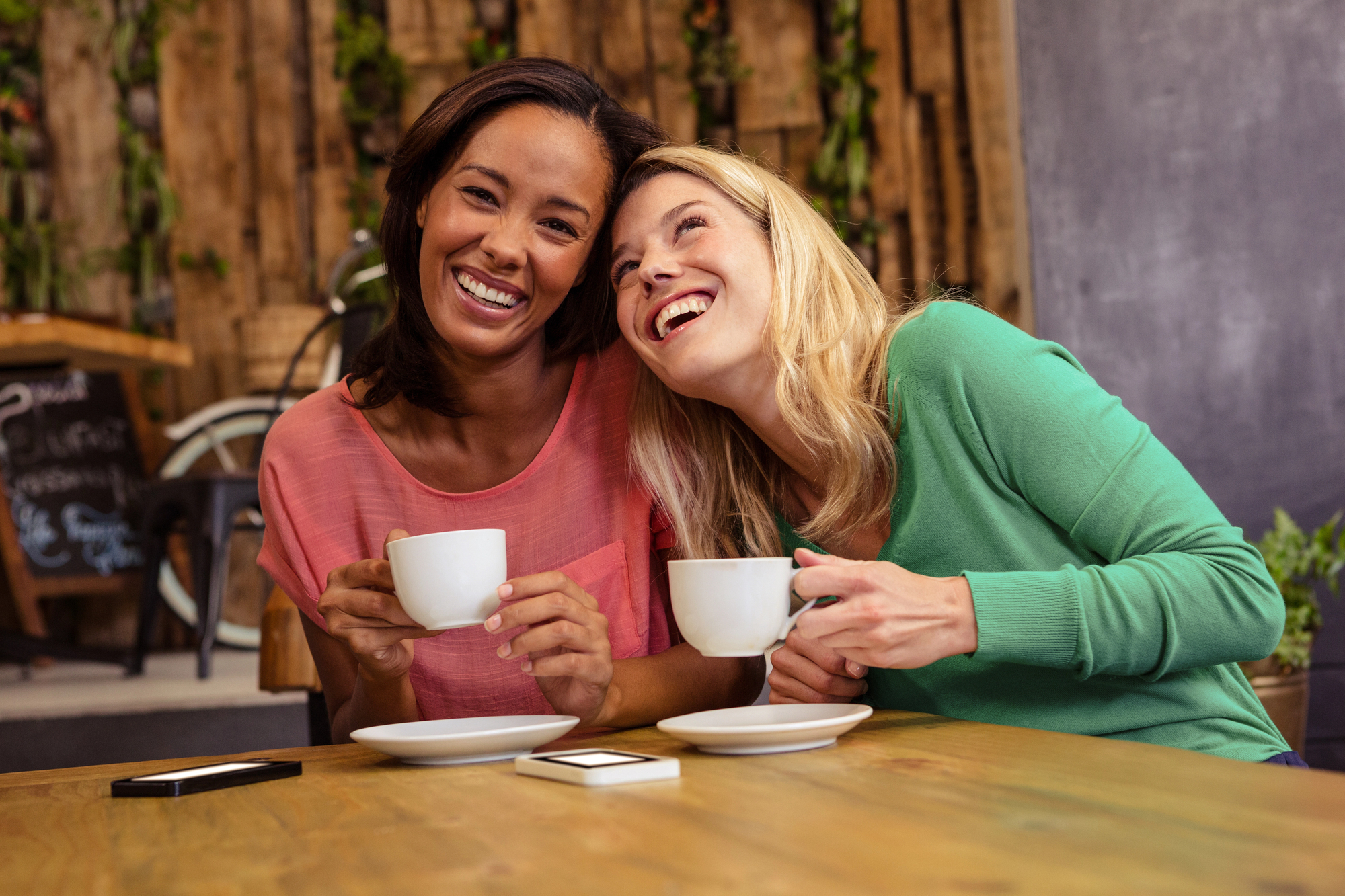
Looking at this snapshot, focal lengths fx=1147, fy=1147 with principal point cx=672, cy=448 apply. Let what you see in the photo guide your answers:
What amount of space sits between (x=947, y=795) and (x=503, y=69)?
1081 millimetres

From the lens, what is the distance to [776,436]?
1.34 meters

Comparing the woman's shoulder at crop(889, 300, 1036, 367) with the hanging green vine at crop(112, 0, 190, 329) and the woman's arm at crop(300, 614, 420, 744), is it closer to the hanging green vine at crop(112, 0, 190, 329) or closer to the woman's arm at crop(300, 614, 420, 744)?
the woman's arm at crop(300, 614, 420, 744)

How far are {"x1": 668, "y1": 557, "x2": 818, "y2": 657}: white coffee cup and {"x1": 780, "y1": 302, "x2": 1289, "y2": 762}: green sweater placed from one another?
18 centimetres

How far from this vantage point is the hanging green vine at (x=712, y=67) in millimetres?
4395

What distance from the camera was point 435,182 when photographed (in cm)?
147

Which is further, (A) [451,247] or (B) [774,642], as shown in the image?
(A) [451,247]

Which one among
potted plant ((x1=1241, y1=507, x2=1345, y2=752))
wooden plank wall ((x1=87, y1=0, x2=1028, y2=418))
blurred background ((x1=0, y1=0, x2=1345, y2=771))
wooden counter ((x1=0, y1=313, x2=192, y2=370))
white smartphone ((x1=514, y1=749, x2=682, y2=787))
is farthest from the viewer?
wooden plank wall ((x1=87, y1=0, x2=1028, y2=418))

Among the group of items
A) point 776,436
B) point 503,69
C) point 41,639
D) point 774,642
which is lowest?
point 41,639

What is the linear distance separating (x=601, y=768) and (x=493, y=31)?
4.17 m

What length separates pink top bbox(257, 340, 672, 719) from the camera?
53.6 inches

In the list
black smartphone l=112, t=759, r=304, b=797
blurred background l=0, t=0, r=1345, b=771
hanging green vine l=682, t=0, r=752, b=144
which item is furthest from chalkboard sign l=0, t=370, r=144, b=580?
black smartphone l=112, t=759, r=304, b=797

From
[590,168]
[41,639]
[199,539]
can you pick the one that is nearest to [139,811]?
[590,168]

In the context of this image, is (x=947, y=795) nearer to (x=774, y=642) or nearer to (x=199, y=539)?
(x=774, y=642)

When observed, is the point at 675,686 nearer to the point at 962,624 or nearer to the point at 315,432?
the point at 962,624
